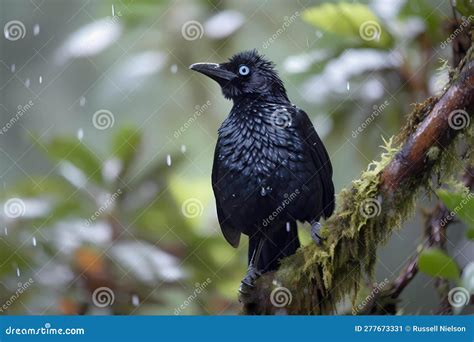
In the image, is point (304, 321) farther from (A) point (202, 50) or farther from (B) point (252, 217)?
(A) point (202, 50)

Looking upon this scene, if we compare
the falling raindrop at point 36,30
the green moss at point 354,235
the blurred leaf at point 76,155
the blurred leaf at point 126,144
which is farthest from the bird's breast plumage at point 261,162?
the falling raindrop at point 36,30

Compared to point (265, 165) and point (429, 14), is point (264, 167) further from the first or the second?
point (429, 14)

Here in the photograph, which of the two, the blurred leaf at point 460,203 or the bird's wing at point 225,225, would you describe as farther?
the bird's wing at point 225,225

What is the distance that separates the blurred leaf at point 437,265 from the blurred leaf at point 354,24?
3.40 ft

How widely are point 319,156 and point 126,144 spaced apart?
0.87 meters

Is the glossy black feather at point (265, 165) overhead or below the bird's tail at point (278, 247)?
overhead

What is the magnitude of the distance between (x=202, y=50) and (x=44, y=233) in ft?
3.68

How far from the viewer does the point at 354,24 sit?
314cm

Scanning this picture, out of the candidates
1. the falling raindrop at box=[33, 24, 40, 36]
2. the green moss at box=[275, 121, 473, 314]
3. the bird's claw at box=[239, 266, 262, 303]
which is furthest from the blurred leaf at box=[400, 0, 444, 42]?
the falling raindrop at box=[33, 24, 40, 36]

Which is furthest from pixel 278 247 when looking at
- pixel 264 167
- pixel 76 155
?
pixel 76 155

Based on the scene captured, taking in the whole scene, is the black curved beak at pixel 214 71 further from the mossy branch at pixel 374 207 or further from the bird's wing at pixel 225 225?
the mossy branch at pixel 374 207

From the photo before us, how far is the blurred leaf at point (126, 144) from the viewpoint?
3119 millimetres

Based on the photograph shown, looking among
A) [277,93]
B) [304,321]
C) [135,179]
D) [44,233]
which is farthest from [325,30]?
[44,233]

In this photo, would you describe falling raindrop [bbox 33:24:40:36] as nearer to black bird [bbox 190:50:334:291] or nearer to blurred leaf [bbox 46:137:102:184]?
blurred leaf [bbox 46:137:102:184]
